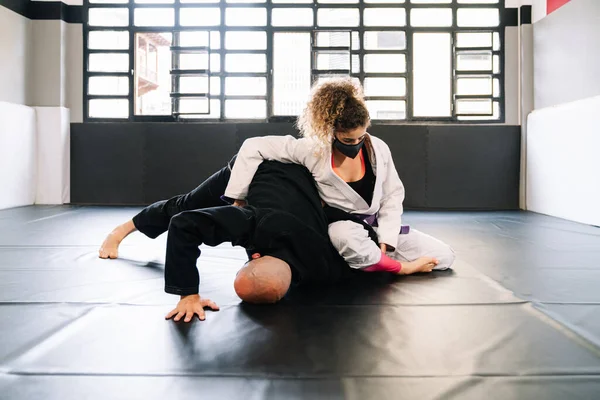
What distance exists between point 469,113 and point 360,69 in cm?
140

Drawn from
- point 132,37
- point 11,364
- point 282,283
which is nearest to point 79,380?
point 11,364

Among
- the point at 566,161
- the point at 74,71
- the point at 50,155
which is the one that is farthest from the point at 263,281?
the point at 74,71

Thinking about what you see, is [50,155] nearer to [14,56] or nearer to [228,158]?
[14,56]

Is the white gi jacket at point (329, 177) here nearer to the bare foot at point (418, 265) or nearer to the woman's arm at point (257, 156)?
the woman's arm at point (257, 156)

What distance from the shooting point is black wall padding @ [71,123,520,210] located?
6207mm

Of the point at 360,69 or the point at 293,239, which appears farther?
the point at 360,69

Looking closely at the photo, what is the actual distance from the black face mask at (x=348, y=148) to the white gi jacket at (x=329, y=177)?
0.04 meters

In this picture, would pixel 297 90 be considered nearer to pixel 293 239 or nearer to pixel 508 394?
pixel 293 239

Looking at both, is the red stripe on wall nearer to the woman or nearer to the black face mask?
the woman

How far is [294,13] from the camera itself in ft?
21.2

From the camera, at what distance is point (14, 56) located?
234 inches

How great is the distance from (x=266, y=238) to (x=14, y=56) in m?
5.38

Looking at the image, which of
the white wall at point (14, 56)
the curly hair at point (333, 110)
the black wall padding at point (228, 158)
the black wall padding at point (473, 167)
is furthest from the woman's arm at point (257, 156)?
the white wall at point (14, 56)

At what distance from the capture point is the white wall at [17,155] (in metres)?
5.64
